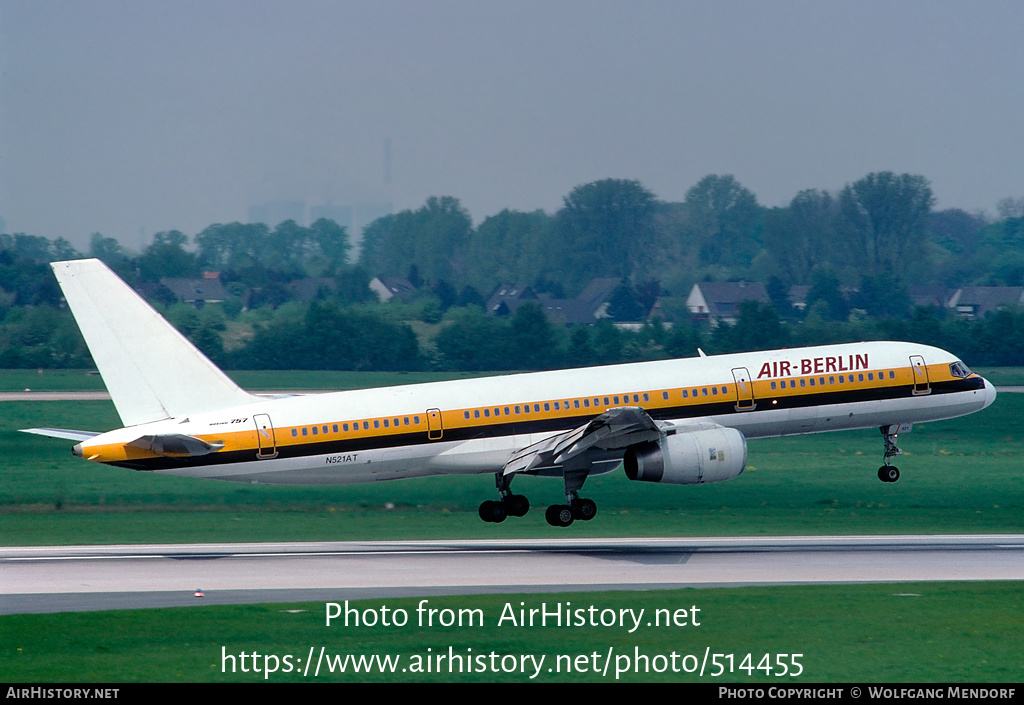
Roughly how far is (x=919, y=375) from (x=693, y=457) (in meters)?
11.8

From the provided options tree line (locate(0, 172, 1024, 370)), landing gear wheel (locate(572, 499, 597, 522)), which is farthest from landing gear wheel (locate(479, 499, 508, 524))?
tree line (locate(0, 172, 1024, 370))

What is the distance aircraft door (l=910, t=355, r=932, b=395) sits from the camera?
5212 cm

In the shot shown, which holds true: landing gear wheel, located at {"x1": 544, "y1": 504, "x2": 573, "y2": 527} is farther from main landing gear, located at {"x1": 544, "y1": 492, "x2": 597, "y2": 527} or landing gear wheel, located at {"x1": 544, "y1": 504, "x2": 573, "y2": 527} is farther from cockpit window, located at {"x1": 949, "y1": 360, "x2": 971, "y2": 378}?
cockpit window, located at {"x1": 949, "y1": 360, "x2": 971, "y2": 378}

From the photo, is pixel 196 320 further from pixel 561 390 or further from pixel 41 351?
pixel 561 390

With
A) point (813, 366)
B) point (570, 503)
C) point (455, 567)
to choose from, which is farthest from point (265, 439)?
point (813, 366)

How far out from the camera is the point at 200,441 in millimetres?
43844

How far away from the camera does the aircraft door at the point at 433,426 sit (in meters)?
46.8

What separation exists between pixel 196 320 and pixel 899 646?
89850mm

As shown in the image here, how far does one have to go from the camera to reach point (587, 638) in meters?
31.8

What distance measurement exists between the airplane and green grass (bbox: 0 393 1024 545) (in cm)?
490

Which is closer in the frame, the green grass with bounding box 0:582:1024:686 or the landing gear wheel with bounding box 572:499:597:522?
the green grass with bounding box 0:582:1024:686

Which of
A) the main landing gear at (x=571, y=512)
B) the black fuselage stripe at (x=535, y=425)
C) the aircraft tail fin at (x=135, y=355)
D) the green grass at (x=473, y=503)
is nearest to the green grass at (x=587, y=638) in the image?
the black fuselage stripe at (x=535, y=425)

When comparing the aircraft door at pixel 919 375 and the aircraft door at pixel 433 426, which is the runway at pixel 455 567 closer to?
the aircraft door at pixel 433 426
